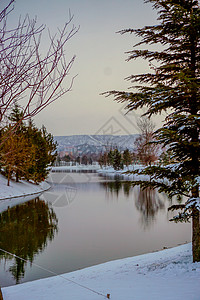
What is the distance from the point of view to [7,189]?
89.8 feet

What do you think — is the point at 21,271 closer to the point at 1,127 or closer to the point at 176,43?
the point at 1,127

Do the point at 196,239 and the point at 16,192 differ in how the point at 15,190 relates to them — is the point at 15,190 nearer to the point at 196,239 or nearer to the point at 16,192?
the point at 16,192

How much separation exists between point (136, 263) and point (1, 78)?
6.96 meters

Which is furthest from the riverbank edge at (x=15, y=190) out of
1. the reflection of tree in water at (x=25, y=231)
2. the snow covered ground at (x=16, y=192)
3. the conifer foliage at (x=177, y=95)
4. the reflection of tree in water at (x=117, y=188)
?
the conifer foliage at (x=177, y=95)

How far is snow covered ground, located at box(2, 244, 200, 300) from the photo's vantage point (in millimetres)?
5211

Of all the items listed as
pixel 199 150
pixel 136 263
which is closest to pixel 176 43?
pixel 199 150

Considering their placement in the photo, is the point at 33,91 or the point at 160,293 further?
the point at 160,293

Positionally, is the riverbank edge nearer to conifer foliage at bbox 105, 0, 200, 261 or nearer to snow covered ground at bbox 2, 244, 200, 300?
snow covered ground at bbox 2, 244, 200, 300

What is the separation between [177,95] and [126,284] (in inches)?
195

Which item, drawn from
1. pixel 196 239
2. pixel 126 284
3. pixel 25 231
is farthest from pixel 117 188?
pixel 126 284

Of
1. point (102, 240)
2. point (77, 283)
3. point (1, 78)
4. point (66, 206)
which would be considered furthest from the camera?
point (66, 206)

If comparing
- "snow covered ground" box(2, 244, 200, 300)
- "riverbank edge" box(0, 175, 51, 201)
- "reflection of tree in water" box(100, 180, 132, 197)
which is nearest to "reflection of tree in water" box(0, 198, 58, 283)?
"snow covered ground" box(2, 244, 200, 300)

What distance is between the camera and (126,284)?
239 inches

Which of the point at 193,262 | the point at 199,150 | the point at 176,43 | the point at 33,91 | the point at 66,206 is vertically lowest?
the point at 66,206
